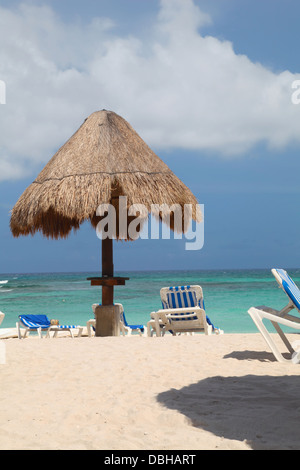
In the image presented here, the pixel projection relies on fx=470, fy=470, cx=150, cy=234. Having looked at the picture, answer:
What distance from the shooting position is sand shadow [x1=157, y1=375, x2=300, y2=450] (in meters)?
2.43

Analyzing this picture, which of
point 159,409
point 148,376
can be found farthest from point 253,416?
point 148,376

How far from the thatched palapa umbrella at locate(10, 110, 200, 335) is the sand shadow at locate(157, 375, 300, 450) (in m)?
3.13

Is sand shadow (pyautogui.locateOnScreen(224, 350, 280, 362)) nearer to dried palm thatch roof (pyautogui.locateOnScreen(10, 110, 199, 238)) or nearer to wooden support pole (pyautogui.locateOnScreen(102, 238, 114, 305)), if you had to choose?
dried palm thatch roof (pyautogui.locateOnScreen(10, 110, 199, 238))

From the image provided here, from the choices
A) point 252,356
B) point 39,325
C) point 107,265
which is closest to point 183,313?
point 107,265

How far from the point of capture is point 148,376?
3.83 m

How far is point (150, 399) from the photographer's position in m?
3.16

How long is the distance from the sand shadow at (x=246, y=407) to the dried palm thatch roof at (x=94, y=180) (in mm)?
3133

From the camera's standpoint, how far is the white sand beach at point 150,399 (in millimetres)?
2422

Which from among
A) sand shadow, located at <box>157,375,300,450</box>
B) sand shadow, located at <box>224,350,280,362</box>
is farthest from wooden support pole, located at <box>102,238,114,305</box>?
sand shadow, located at <box>157,375,300,450</box>

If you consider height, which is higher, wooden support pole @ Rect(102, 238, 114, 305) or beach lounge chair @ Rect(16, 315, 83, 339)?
wooden support pole @ Rect(102, 238, 114, 305)

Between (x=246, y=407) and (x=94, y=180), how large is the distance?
3.95 meters

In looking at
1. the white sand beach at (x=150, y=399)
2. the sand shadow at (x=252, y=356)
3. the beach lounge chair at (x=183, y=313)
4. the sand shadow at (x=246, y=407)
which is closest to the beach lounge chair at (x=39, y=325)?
the beach lounge chair at (x=183, y=313)
